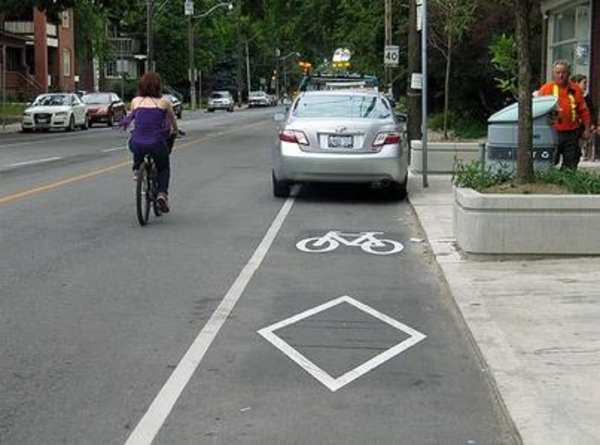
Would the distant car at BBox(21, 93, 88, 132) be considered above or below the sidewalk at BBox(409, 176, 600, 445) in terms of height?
above

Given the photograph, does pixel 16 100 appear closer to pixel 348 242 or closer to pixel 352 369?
pixel 348 242

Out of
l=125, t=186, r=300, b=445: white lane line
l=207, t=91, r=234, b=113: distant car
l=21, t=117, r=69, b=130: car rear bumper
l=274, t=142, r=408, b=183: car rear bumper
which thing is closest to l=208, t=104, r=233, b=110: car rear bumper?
l=207, t=91, r=234, b=113: distant car

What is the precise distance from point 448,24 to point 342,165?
35.2 ft

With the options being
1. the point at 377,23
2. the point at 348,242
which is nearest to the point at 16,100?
the point at 377,23

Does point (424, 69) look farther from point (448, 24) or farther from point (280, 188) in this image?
point (448, 24)

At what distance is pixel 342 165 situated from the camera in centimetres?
1324

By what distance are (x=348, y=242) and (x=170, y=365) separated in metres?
4.68

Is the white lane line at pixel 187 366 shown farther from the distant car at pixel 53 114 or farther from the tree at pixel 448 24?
the distant car at pixel 53 114

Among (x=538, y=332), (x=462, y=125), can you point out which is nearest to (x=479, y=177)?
(x=538, y=332)

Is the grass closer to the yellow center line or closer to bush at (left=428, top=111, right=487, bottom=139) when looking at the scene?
the yellow center line

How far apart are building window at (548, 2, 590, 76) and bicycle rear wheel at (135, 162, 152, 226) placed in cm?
1113

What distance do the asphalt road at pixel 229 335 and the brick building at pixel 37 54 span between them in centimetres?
4848

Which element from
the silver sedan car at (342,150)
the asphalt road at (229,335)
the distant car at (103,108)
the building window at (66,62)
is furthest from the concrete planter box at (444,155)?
the building window at (66,62)

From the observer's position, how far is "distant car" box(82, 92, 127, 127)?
41344 mm
